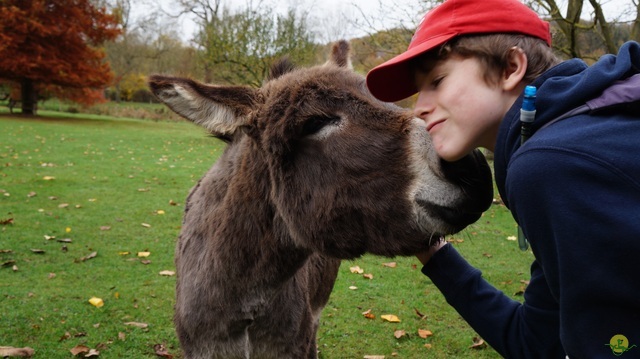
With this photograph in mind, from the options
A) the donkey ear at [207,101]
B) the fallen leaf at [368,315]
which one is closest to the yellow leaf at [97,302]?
the fallen leaf at [368,315]

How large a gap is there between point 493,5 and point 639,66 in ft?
1.65

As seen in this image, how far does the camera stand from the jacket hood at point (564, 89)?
133 cm

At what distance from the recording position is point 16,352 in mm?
4027

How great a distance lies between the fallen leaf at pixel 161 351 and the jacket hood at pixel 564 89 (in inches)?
143

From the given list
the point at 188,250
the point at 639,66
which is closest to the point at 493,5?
the point at 639,66

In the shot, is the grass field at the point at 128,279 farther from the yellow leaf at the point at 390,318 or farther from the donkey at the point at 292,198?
A: the donkey at the point at 292,198

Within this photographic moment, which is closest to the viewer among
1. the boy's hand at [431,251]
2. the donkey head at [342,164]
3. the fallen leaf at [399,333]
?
the donkey head at [342,164]

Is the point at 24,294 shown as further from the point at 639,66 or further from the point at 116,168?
the point at 116,168

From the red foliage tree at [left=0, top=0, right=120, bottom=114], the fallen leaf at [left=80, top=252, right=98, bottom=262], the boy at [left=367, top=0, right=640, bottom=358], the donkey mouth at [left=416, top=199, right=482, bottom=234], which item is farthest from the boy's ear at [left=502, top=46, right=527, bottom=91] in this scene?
the red foliage tree at [left=0, top=0, right=120, bottom=114]

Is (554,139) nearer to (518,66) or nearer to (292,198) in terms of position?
(518,66)

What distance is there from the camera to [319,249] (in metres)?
2.21

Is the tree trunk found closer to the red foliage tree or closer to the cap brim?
the red foliage tree

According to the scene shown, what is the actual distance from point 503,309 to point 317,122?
1.27 meters

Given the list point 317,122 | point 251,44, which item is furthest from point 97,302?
point 251,44
